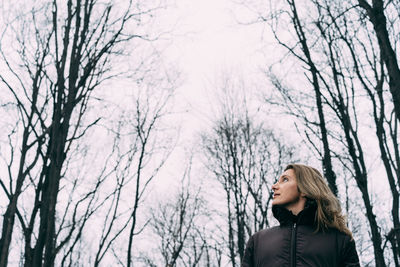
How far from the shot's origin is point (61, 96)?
15.4ft

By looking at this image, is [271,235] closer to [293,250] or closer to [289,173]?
[293,250]

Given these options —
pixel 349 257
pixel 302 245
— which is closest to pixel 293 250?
pixel 302 245

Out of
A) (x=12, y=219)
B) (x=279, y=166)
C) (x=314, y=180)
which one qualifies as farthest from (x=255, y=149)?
(x=314, y=180)

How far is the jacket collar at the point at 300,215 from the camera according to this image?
2.26 metres

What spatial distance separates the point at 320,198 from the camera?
232 cm

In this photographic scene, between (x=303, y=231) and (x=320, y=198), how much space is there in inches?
9.2

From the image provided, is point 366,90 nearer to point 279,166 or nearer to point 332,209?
point 332,209

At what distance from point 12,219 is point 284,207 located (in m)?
6.22

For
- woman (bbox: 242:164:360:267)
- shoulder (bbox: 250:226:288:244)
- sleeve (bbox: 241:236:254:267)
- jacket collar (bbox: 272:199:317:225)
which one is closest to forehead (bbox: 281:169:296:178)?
woman (bbox: 242:164:360:267)

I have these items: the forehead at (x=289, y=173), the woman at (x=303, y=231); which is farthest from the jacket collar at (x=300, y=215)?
the forehead at (x=289, y=173)

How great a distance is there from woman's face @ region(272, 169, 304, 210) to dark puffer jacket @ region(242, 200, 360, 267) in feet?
0.14

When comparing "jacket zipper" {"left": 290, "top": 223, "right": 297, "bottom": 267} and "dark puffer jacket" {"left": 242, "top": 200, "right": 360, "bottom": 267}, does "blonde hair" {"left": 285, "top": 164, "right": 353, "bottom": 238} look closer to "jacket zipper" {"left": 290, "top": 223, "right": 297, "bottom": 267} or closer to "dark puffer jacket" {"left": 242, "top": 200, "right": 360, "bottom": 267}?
"dark puffer jacket" {"left": 242, "top": 200, "right": 360, "bottom": 267}

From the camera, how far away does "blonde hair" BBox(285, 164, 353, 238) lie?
2232 millimetres

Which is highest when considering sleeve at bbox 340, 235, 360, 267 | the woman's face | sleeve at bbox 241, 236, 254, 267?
the woman's face
